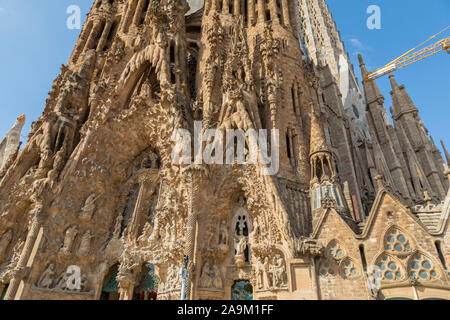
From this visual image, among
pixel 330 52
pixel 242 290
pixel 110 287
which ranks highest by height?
pixel 330 52

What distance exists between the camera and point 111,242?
13.0 m

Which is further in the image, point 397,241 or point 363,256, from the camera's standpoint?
point 363,256

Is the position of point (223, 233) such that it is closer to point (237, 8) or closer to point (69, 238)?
point (69, 238)

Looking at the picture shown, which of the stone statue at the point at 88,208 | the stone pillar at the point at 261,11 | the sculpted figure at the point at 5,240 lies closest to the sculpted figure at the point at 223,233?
the stone statue at the point at 88,208

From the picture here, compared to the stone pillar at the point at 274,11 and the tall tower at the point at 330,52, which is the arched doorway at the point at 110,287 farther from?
the tall tower at the point at 330,52

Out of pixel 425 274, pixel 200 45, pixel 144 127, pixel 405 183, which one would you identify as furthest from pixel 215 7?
pixel 425 274

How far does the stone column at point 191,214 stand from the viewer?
1014cm

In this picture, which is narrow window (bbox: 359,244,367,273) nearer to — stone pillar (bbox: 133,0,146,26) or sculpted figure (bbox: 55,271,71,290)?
sculpted figure (bbox: 55,271,71,290)

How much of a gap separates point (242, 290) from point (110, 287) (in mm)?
5659

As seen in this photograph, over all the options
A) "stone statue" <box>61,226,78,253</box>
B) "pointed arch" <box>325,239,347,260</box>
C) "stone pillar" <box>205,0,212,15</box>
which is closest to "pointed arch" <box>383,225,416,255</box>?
"pointed arch" <box>325,239,347,260</box>

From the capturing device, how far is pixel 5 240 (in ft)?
42.3

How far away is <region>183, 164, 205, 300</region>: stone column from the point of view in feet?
33.3

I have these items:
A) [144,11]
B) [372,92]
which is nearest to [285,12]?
[144,11]

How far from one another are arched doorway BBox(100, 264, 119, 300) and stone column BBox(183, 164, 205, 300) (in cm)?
420
